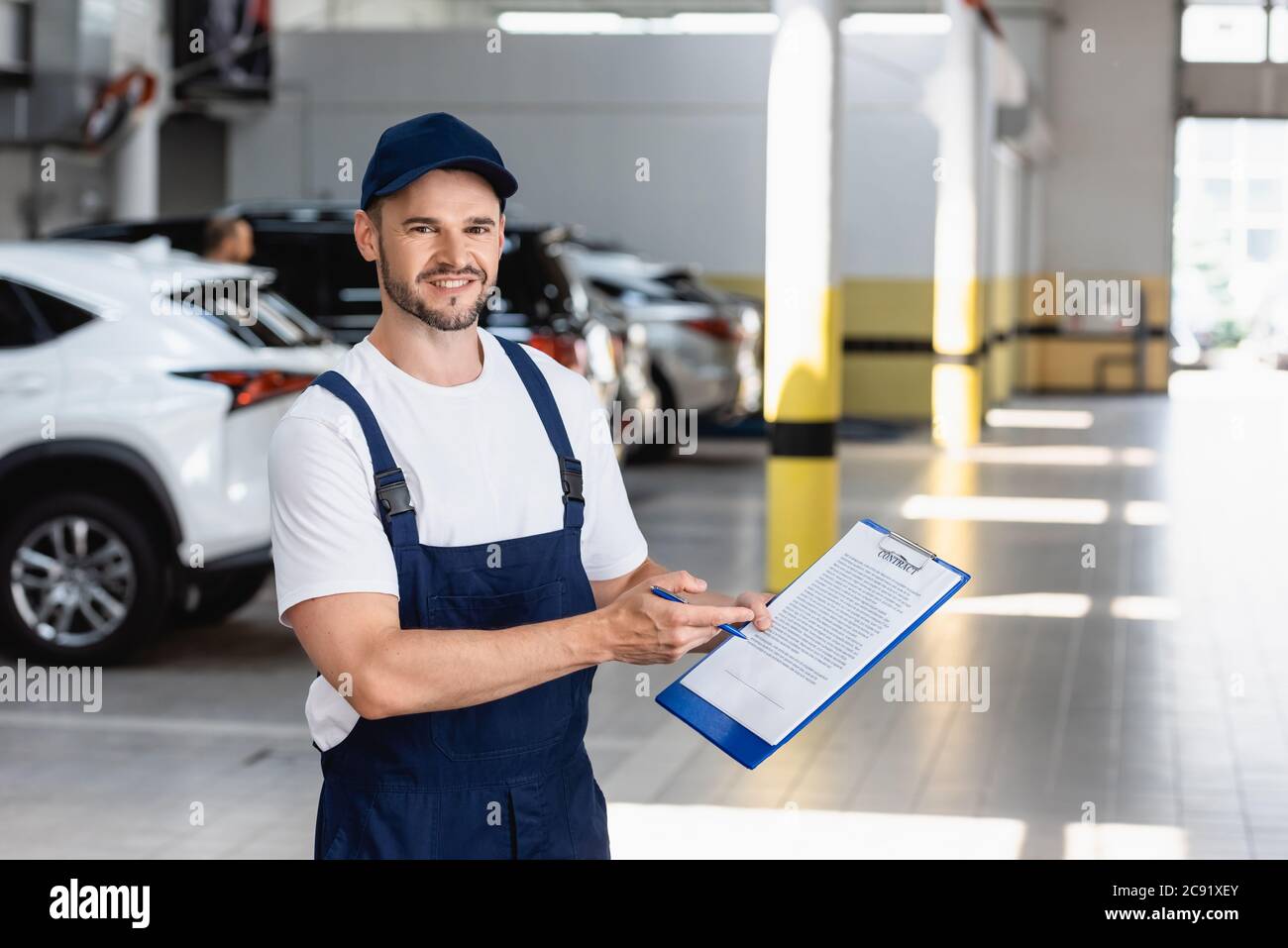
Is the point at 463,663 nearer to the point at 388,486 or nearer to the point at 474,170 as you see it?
the point at 388,486

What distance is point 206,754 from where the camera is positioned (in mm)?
6266

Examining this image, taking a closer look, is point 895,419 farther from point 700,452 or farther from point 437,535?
point 437,535

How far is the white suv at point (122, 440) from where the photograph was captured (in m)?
7.15

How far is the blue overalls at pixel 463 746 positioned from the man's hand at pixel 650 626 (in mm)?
164

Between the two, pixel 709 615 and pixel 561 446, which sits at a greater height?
pixel 561 446

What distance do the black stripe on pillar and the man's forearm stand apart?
6.98 m

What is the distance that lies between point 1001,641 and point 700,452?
30.2 ft

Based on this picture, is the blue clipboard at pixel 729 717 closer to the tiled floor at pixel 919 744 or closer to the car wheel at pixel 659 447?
the tiled floor at pixel 919 744

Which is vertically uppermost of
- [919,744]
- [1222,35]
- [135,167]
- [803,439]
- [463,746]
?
[1222,35]

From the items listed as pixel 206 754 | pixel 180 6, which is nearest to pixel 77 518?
pixel 206 754

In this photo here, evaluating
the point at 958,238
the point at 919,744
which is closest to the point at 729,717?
the point at 919,744

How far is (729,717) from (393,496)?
0.59 meters

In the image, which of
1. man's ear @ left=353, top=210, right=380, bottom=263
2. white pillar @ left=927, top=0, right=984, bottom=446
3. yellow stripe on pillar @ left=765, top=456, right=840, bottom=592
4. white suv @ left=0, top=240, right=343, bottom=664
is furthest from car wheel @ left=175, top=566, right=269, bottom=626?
white pillar @ left=927, top=0, right=984, bottom=446

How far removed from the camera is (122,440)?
7.19 metres
